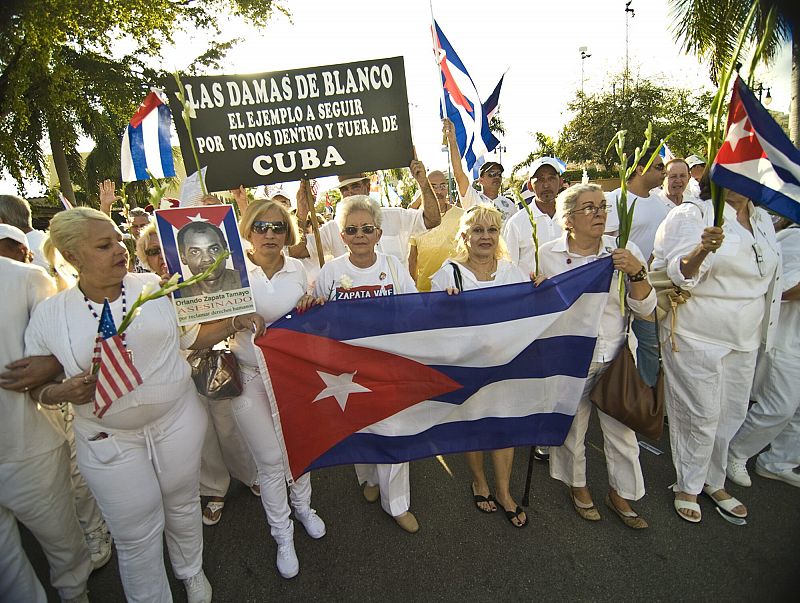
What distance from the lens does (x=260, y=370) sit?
2.71 m

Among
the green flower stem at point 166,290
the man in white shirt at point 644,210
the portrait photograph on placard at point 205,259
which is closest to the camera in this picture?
the green flower stem at point 166,290

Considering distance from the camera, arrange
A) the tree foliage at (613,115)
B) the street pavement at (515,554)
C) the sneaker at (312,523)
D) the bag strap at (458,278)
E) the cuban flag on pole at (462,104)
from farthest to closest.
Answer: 1. the tree foliage at (613,115)
2. the cuban flag on pole at (462,104)
3. the sneaker at (312,523)
4. the bag strap at (458,278)
5. the street pavement at (515,554)

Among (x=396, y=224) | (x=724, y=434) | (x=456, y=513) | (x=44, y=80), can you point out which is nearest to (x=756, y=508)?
(x=724, y=434)

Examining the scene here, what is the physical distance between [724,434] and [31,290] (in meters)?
4.44

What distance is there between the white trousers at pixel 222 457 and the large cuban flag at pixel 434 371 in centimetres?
75

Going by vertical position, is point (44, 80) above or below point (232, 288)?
above

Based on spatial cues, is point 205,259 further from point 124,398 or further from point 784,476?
point 784,476

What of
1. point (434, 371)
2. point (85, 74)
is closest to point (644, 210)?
point (434, 371)

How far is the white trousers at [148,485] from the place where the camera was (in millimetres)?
2133

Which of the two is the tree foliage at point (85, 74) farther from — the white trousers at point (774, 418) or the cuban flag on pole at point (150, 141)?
the white trousers at point (774, 418)

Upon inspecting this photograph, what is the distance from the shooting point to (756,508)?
3.14 m

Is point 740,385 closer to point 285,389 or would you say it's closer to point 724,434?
point 724,434

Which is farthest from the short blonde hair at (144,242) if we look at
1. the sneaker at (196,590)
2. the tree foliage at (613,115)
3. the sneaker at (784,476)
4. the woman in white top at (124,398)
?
the tree foliage at (613,115)

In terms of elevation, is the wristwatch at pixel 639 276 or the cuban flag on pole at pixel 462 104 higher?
the cuban flag on pole at pixel 462 104
